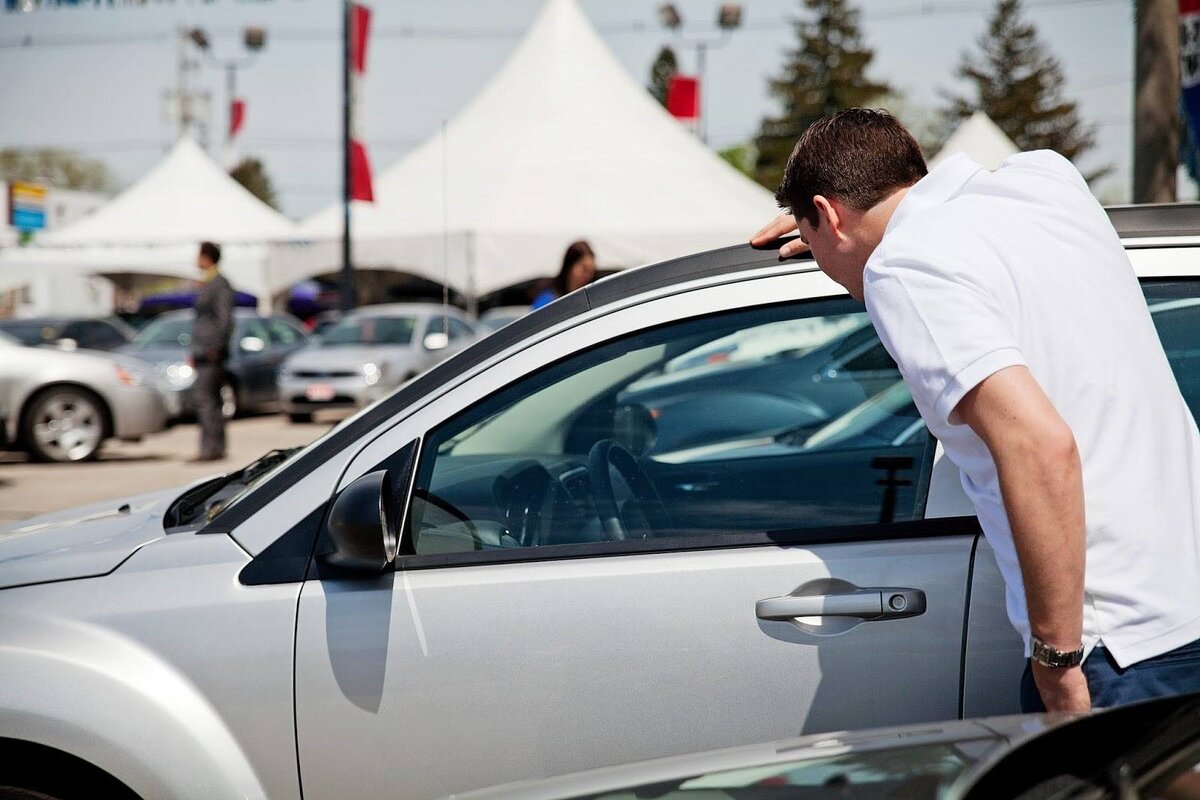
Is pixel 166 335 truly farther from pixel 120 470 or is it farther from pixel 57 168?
pixel 57 168

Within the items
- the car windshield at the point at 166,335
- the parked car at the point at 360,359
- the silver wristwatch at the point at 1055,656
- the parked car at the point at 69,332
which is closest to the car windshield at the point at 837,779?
the silver wristwatch at the point at 1055,656

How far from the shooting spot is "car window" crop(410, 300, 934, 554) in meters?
2.29

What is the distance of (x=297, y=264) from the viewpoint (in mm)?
20047

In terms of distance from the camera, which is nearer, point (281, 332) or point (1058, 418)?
point (1058, 418)

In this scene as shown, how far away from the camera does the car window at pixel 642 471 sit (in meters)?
2.29

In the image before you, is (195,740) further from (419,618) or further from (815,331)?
(815,331)

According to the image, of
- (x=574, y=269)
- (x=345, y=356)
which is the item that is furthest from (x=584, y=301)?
(x=345, y=356)

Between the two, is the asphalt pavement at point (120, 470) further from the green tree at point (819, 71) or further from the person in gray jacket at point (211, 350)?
the green tree at point (819, 71)

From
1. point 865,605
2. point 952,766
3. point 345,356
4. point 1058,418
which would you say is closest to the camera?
point 952,766

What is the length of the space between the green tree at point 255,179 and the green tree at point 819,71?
→ 43794mm

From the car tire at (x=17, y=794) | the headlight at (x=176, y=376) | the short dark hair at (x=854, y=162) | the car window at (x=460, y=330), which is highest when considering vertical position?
the short dark hair at (x=854, y=162)

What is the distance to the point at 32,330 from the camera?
15828 millimetres

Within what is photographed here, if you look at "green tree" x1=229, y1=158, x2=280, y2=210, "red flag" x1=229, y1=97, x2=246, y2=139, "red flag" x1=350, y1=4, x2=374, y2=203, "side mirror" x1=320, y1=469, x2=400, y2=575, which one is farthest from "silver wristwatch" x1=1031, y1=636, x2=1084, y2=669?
"green tree" x1=229, y1=158, x2=280, y2=210

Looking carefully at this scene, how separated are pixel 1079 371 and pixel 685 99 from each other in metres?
19.7
